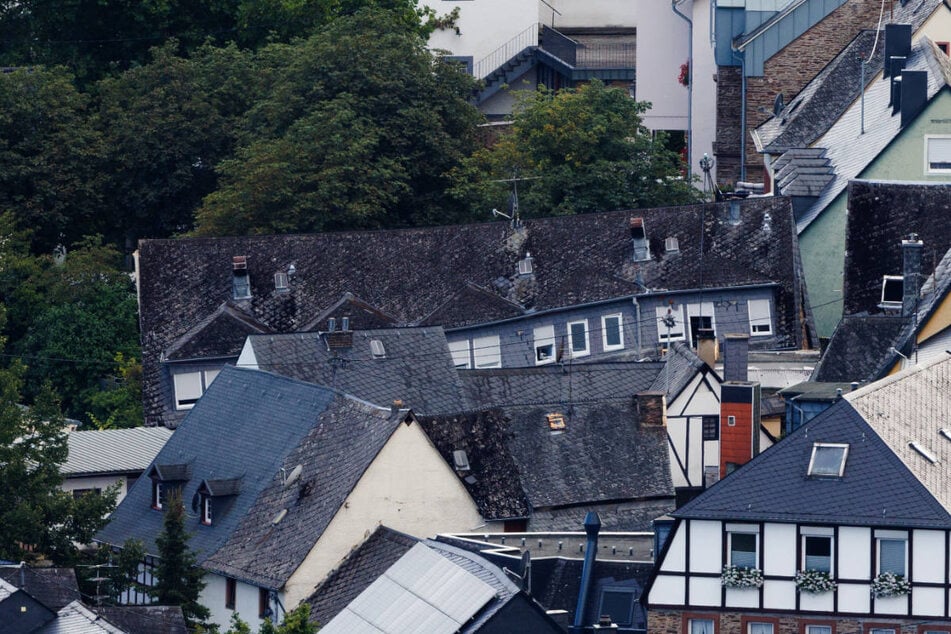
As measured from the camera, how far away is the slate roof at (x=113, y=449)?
72.1 m

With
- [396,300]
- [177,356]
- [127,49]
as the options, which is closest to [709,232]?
[396,300]

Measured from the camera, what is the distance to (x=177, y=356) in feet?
247

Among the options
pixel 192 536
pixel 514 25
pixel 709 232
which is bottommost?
pixel 192 536

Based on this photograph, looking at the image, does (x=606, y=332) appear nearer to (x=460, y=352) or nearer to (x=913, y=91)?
(x=460, y=352)

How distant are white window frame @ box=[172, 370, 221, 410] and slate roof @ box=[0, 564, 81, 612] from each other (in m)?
17.0

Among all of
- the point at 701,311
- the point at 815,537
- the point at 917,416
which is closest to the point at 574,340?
the point at 701,311

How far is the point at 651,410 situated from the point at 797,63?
25.1 meters

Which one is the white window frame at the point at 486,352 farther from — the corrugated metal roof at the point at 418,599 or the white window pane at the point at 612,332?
the corrugated metal roof at the point at 418,599

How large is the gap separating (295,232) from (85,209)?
973cm

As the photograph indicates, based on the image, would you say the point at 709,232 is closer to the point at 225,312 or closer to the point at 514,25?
the point at 225,312

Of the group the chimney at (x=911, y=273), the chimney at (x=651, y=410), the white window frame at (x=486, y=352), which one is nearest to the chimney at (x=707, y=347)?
the chimney at (x=651, y=410)

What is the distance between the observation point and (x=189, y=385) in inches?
2965

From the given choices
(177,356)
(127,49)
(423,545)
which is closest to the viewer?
(423,545)

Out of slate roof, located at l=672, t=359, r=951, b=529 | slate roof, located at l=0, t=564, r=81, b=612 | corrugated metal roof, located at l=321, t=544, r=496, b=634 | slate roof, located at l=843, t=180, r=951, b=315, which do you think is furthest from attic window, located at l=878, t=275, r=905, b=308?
slate roof, located at l=0, t=564, r=81, b=612
